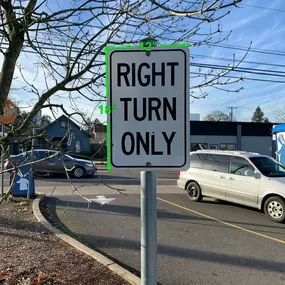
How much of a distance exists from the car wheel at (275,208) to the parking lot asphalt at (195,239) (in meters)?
0.18

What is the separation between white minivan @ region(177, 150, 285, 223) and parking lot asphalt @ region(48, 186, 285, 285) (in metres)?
0.36

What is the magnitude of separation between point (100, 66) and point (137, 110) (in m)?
1.74

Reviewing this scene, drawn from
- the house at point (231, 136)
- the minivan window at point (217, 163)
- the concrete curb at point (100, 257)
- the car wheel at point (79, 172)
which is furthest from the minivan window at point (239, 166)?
the house at point (231, 136)

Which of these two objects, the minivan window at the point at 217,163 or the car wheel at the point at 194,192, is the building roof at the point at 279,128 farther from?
the car wheel at the point at 194,192

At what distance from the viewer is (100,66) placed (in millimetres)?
3418

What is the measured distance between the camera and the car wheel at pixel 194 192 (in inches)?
402

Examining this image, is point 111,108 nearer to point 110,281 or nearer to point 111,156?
point 111,156

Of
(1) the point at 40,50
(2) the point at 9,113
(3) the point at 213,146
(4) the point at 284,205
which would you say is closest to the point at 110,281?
(2) the point at 9,113

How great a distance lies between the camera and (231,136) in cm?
3841

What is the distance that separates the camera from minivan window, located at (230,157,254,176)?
886 centimetres

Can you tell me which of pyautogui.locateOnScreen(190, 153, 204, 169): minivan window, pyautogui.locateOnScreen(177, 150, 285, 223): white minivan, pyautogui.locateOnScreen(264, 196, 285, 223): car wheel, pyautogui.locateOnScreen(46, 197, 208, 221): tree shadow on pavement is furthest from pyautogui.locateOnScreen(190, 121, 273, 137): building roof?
pyautogui.locateOnScreen(264, 196, 285, 223): car wheel

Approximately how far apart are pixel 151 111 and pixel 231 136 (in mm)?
38026

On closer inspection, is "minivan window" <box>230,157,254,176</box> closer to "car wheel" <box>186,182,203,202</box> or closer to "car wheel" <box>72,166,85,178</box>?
"car wheel" <box>186,182,203,202</box>

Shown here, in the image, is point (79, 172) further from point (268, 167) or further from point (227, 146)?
point (227, 146)
